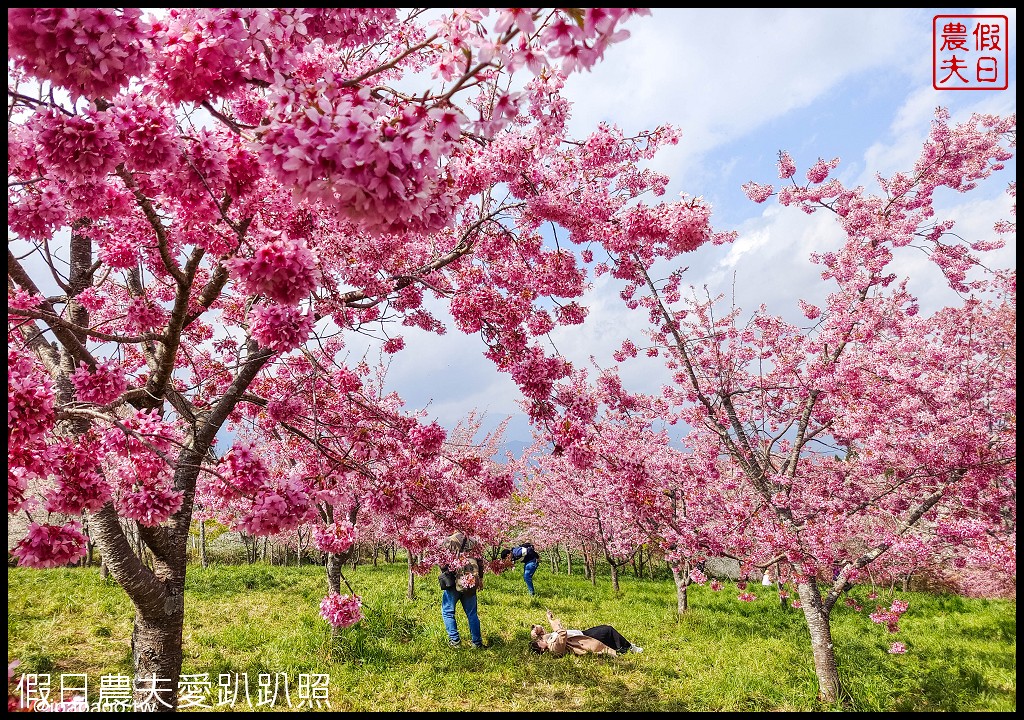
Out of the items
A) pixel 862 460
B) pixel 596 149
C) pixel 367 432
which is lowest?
pixel 862 460

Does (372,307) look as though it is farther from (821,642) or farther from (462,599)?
(821,642)

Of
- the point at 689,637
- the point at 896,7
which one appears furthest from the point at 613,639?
the point at 896,7

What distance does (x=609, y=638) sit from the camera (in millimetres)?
8359

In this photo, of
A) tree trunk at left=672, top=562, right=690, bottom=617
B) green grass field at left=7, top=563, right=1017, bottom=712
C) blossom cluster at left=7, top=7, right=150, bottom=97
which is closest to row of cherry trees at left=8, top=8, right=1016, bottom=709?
blossom cluster at left=7, top=7, right=150, bottom=97

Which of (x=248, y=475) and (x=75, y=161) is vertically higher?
(x=75, y=161)

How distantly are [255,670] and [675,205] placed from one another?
8172 mm

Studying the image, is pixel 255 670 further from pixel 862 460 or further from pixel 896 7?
pixel 862 460

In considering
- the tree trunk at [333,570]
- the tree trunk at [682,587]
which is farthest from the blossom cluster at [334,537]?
the tree trunk at [682,587]

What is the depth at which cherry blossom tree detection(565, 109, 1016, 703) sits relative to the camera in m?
6.47

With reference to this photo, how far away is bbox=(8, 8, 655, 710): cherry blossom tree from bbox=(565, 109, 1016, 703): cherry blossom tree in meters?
2.20

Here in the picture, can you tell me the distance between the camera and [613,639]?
8375mm

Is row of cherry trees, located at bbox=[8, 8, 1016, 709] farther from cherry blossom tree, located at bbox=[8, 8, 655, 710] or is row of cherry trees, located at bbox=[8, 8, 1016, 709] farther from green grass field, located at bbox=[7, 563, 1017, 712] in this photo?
green grass field, located at bbox=[7, 563, 1017, 712]

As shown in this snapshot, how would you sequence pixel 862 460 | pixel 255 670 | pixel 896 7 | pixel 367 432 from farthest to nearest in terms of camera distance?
pixel 862 460 → pixel 255 670 → pixel 367 432 → pixel 896 7

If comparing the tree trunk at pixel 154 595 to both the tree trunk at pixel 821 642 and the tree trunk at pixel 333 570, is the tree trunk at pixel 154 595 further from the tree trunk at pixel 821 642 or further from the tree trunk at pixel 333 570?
the tree trunk at pixel 821 642
